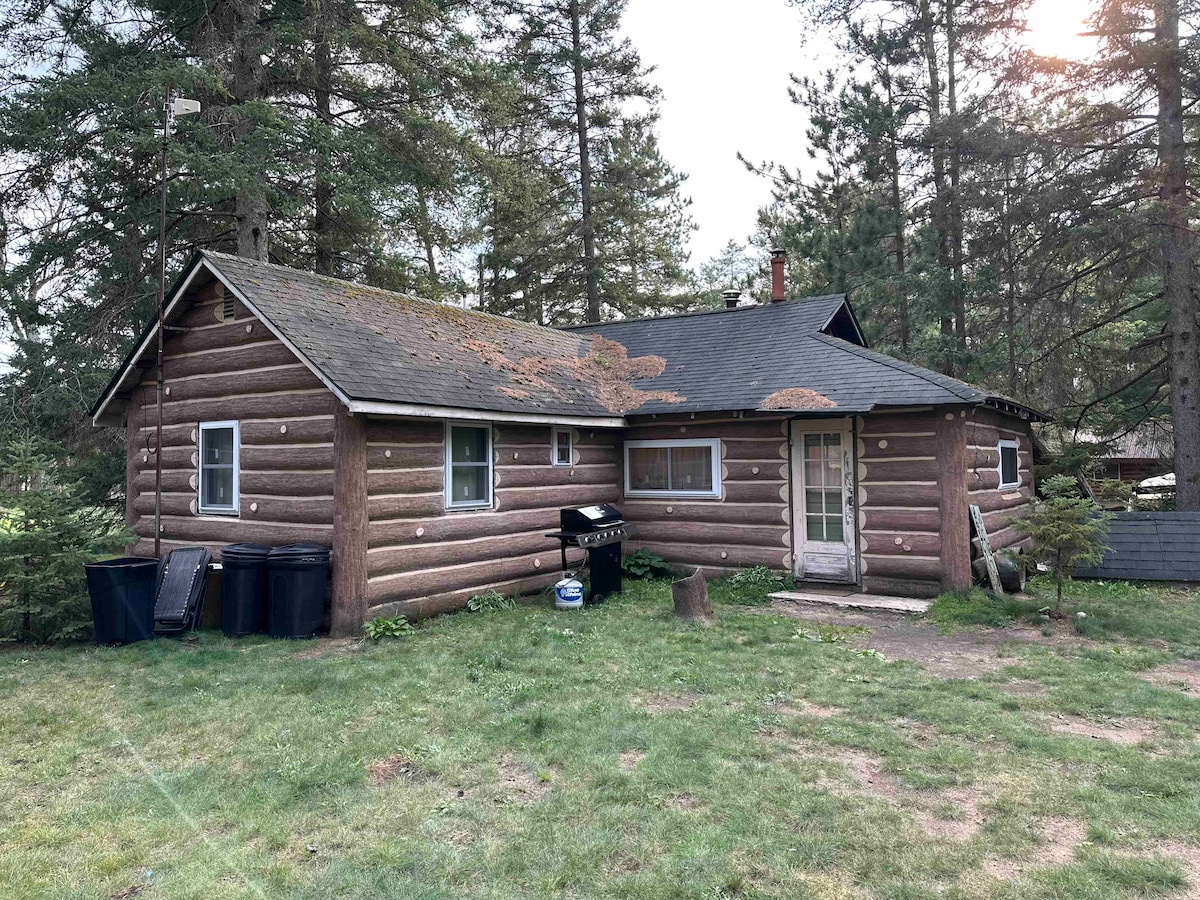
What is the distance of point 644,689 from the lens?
20.8 ft

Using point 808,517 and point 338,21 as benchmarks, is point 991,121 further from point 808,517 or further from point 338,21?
point 338,21

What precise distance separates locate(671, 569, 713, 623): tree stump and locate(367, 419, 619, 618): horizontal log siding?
2741 millimetres

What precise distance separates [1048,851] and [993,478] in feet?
31.0

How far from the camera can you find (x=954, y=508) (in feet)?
32.9

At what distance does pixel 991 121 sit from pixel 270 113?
47.1 feet

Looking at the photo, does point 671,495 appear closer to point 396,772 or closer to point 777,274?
point 777,274

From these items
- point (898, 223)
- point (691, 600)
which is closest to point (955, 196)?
point (898, 223)

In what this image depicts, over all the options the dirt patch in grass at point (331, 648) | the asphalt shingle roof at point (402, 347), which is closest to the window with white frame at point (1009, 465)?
the asphalt shingle roof at point (402, 347)

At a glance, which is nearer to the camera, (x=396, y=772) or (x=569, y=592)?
(x=396, y=772)

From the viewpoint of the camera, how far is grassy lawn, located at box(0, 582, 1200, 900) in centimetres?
345

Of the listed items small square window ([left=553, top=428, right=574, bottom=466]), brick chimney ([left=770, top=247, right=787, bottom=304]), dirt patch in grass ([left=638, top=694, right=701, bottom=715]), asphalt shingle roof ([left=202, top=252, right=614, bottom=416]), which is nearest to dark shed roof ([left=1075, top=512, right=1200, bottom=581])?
brick chimney ([left=770, top=247, right=787, bottom=304])

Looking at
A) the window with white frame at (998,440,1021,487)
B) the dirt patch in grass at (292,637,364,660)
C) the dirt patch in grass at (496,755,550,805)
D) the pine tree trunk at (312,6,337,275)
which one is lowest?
the dirt patch in grass at (496,755,550,805)

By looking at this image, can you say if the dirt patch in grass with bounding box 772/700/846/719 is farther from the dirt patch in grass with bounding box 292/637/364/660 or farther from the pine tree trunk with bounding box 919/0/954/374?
the pine tree trunk with bounding box 919/0/954/374

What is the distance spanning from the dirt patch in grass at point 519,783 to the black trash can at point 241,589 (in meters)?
5.05
